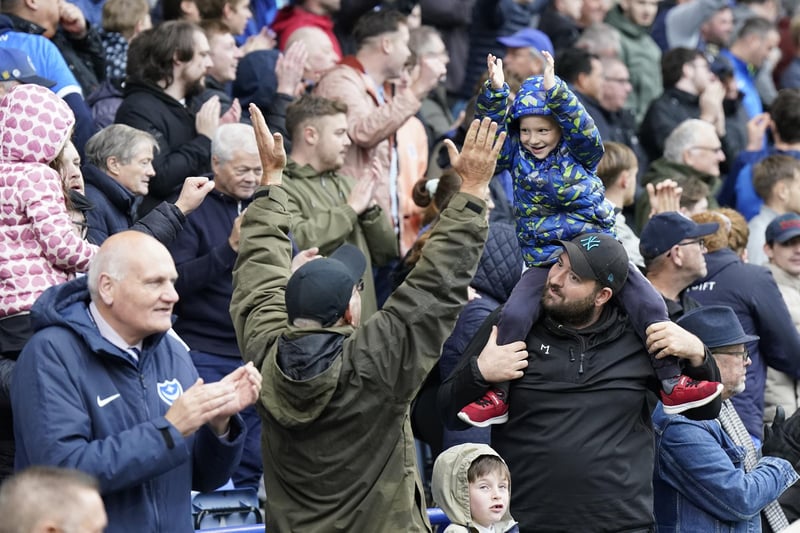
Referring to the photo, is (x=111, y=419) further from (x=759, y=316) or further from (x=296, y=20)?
(x=296, y=20)

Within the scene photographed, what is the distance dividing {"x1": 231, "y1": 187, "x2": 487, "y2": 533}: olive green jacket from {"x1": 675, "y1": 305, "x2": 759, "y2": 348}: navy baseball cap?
5.89 feet

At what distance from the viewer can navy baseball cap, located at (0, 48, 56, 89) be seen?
685 centimetres

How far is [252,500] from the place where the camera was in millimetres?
6688

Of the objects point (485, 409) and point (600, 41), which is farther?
point (600, 41)

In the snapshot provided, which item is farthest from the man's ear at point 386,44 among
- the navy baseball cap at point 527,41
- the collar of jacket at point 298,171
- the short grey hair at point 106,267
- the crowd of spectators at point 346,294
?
the short grey hair at point 106,267

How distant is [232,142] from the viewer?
737 cm

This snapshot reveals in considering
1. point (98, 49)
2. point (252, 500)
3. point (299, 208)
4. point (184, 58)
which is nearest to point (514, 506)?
point (252, 500)

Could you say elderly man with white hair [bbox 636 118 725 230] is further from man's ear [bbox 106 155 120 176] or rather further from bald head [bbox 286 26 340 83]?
man's ear [bbox 106 155 120 176]

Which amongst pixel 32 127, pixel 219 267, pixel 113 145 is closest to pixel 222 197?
pixel 219 267

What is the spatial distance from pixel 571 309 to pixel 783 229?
310cm

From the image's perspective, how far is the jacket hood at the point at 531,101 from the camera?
19.0 ft

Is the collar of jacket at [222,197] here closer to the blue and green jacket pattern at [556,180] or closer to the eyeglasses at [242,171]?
the eyeglasses at [242,171]

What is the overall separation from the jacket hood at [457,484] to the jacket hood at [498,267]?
1.42m

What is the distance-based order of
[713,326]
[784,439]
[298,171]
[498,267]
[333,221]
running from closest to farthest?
[713,326] < [784,439] < [498,267] < [333,221] < [298,171]
